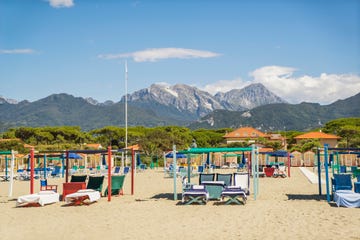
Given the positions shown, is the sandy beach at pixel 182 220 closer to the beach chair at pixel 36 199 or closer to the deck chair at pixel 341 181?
the beach chair at pixel 36 199

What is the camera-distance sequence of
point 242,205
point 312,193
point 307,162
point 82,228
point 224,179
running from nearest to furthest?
point 82,228, point 242,205, point 224,179, point 312,193, point 307,162

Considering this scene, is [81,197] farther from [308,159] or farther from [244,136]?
[244,136]

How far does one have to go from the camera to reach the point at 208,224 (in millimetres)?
9961

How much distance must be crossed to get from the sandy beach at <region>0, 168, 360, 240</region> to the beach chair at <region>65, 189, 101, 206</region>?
11.6 inches

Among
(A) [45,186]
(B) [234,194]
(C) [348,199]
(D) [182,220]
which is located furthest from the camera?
(A) [45,186]

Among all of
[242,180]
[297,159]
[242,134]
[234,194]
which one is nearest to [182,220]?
[234,194]

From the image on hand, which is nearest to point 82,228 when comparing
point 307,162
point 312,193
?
point 312,193

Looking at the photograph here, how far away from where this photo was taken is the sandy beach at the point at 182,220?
8938 millimetres

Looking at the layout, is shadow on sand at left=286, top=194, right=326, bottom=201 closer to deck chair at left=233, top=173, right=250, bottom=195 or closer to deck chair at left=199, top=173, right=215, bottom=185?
deck chair at left=233, top=173, right=250, bottom=195

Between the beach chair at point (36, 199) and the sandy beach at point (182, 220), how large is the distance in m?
0.22

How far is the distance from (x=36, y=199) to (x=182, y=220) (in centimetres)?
509

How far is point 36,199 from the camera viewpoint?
13328 mm

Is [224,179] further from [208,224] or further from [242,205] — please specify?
[208,224]

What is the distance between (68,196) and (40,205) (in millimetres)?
931
